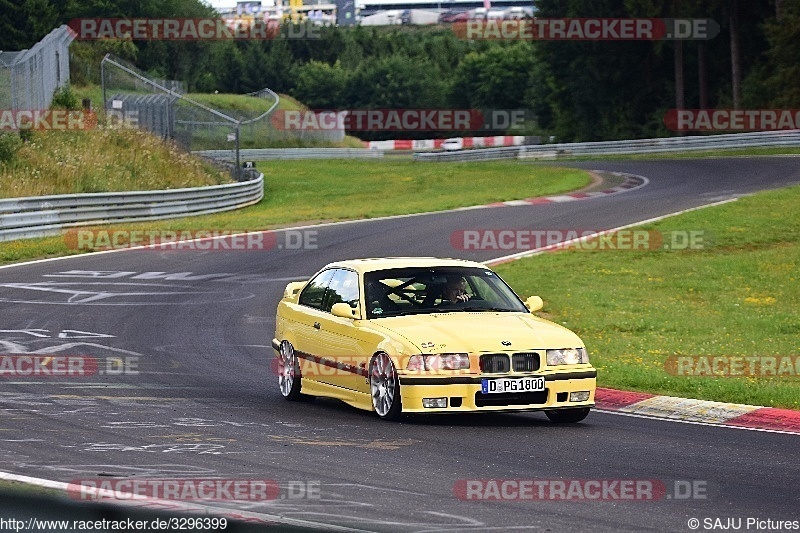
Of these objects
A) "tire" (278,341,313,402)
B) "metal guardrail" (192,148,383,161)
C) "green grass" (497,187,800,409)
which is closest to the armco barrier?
"metal guardrail" (192,148,383,161)

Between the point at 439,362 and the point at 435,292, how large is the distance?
57.7 inches

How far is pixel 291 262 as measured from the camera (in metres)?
25.6

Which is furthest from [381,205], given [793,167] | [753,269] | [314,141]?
[314,141]

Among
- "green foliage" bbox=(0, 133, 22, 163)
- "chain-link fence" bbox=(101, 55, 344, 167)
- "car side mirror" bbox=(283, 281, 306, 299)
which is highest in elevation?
"chain-link fence" bbox=(101, 55, 344, 167)

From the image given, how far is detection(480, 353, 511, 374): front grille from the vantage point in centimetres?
1061

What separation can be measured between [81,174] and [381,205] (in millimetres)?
9072

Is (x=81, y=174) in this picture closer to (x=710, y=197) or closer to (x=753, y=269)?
(x=710, y=197)

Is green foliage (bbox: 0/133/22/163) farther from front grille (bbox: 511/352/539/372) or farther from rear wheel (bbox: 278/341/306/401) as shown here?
front grille (bbox: 511/352/539/372)

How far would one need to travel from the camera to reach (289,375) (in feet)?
41.5

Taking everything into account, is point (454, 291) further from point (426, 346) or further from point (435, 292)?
point (426, 346)

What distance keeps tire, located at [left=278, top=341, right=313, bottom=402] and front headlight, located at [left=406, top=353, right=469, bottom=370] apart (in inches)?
85.4

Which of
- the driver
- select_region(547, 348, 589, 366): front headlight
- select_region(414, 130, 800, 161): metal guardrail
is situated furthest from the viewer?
select_region(414, 130, 800, 161): metal guardrail

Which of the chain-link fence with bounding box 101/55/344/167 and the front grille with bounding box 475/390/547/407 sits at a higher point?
the chain-link fence with bounding box 101/55/344/167

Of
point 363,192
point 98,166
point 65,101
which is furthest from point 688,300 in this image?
point 363,192
